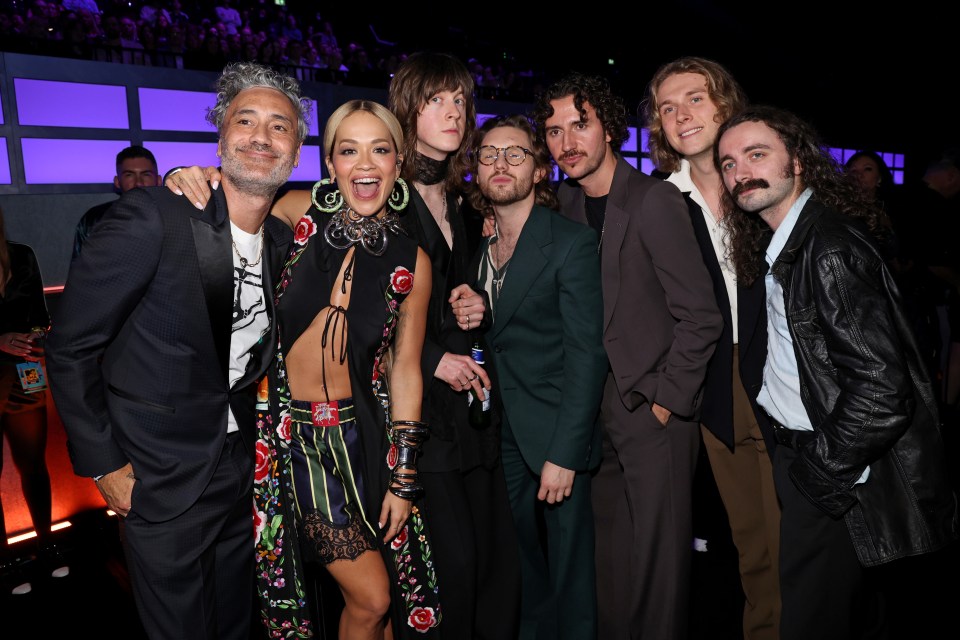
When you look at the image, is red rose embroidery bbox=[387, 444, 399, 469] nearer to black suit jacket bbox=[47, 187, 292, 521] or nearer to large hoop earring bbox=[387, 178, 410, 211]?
black suit jacket bbox=[47, 187, 292, 521]

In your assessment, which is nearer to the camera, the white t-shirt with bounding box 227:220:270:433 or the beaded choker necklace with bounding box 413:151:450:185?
the white t-shirt with bounding box 227:220:270:433

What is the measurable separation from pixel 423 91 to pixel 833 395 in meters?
1.87

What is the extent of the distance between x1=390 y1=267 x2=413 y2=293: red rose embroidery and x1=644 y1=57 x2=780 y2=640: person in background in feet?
4.06

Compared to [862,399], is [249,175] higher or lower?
higher

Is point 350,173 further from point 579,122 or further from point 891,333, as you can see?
point 891,333

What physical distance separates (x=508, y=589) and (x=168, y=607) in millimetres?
1248

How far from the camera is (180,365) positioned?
1.86m

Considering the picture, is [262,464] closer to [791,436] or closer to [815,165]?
[791,436]

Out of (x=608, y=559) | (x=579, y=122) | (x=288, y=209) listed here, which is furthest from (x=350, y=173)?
→ (x=608, y=559)

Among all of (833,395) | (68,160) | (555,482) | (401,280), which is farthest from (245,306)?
(68,160)

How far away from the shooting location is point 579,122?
8.73ft

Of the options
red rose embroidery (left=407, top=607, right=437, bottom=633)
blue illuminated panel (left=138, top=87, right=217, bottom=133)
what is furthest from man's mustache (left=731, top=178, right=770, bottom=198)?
blue illuminated panel (left=138, top=87, right=217, bottom=133)

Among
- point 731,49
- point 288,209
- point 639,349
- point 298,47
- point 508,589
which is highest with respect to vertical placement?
point 731,49

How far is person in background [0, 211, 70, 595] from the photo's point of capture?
342 cm
